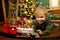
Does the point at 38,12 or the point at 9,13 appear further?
the point at 9,13

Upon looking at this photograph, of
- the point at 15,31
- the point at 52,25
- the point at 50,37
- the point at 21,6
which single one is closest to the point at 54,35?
the point at 50,37

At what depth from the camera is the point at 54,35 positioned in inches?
→ 42.8

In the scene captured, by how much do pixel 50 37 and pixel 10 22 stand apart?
0.39 m

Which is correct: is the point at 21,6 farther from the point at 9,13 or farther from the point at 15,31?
the point at 15,31

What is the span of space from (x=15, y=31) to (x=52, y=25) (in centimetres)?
30

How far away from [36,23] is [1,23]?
12.7 inches

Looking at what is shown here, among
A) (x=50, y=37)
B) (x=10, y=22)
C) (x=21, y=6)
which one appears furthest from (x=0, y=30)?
(x=50, y=37)

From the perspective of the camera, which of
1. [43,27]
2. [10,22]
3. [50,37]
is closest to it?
[50,37]

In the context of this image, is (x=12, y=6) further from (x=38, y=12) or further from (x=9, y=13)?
(x=38, y=12)

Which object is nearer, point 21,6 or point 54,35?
point 54,35

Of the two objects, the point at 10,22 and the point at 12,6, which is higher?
the point at 12,6

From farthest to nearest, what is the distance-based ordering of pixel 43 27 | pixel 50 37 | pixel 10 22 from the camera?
pixel 10 22
pixel 43 27
pixel 50 37

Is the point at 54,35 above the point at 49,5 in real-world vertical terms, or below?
below

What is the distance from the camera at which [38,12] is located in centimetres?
114
